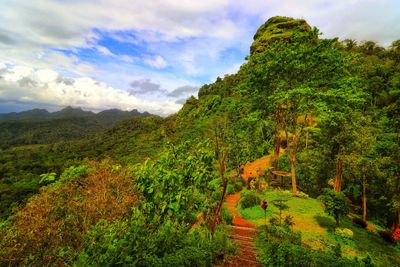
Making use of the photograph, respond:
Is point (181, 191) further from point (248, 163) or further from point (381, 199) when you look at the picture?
point (248, 163)

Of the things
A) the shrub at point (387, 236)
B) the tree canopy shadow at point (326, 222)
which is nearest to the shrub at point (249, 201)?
the tree canopy shadow at point (326, 222)

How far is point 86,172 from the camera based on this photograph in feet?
23.1

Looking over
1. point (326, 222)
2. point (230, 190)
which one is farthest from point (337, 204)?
point (230, 190)

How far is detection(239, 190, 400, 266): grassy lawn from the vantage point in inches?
431

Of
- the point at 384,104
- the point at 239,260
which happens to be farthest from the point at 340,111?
the point at 384,104

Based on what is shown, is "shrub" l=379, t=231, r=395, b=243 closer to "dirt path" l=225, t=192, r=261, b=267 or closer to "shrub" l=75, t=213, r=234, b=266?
"dirt path" l=225, t=192, r=261, b=267

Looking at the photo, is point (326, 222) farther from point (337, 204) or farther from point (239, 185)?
point (239, 185)

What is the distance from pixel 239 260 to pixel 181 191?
461 centimetres

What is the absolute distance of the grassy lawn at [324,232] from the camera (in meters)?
10.9

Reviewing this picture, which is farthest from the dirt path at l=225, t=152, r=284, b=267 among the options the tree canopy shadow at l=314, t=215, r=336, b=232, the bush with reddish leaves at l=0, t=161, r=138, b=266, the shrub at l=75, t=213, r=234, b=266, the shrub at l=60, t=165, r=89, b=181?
the shrub at l=60, t=165, r=89, b=181

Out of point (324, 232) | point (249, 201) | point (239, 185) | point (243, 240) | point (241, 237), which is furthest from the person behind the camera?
point (239, 185)

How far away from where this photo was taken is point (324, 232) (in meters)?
→ 12.5

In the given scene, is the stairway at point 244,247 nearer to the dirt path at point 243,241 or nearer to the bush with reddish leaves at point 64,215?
the dirt path at point 243,241

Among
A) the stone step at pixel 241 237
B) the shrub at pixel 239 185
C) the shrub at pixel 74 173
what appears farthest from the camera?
the shrub at pixel 239 185
